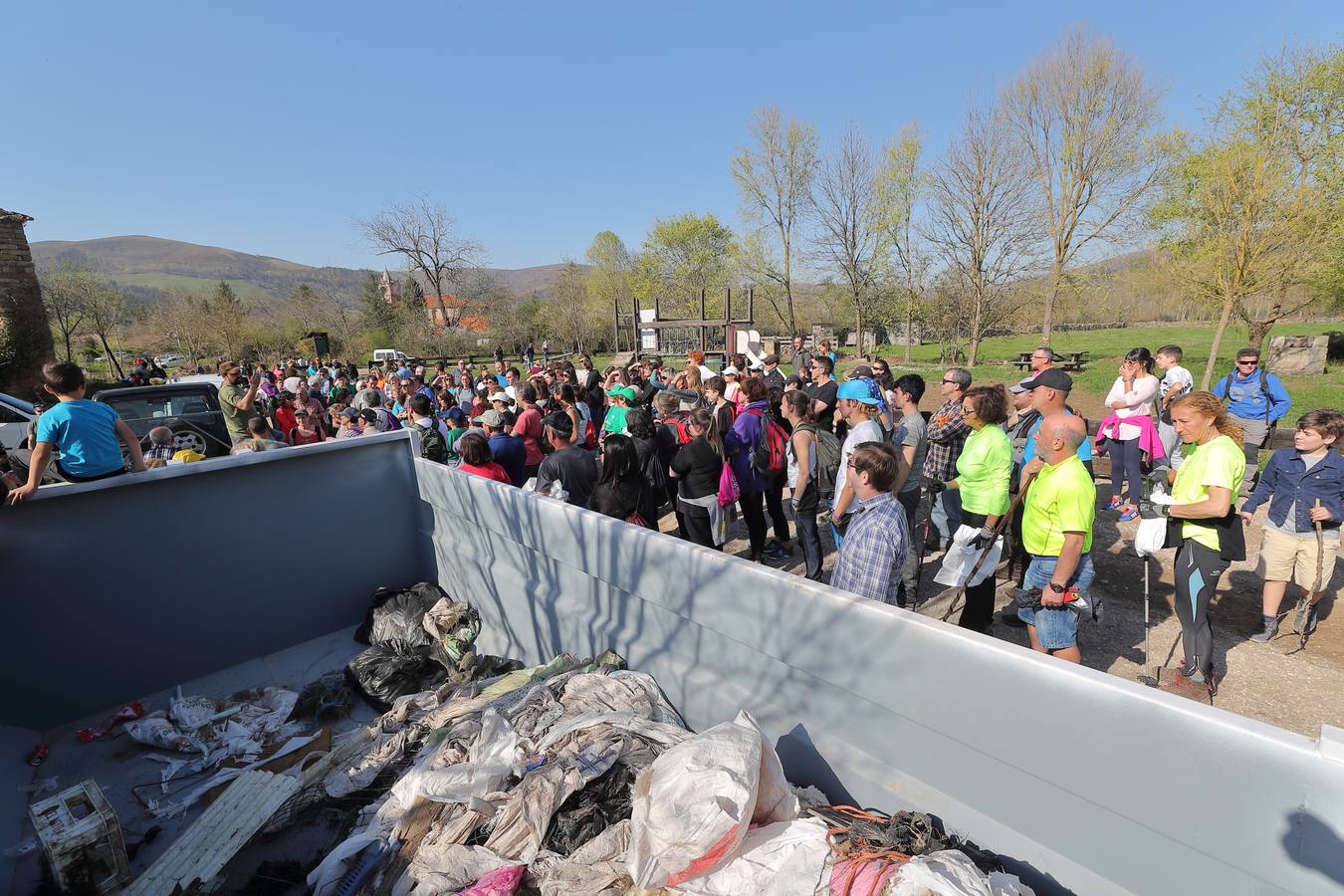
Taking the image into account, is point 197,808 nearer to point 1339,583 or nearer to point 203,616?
point 203,616

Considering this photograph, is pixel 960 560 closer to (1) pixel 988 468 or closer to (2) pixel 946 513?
(1) pixel 988 468

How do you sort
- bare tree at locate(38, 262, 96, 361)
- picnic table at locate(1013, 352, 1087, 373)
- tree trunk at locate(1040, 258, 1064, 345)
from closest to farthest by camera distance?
1. tree trunk at locate(1040, 258, 1064, 345)
2. picnic table at locate(1013, 352, 1087, 373)
3. bare tree at locate(38, 262, 96, 361)

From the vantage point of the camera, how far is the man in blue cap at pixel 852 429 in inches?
172

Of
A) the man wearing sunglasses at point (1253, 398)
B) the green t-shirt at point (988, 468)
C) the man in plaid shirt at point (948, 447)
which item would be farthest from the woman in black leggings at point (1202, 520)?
the man wearing sunglasses at point (1253, 398)

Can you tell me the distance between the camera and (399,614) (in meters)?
4.66

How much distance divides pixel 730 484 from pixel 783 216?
92.1 feet

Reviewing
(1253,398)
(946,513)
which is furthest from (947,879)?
(1253,398)

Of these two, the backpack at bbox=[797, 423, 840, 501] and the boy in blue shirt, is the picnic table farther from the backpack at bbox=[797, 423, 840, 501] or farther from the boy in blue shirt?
the boy in blue shirt

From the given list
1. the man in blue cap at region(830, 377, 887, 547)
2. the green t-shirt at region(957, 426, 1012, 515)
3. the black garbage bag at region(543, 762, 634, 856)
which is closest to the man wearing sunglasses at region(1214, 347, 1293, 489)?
the green t-shirt at region(957, 426, 1012, 515)

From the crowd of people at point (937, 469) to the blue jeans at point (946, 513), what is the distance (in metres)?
0.02

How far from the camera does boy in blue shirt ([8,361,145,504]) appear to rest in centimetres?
384

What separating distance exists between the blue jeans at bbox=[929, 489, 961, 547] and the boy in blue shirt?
20.4ft

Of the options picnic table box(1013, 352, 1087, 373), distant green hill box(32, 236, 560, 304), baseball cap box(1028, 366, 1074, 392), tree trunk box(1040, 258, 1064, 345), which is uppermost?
distant green hill box(32, 236, 560, 304)

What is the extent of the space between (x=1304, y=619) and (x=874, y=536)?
3.48m
